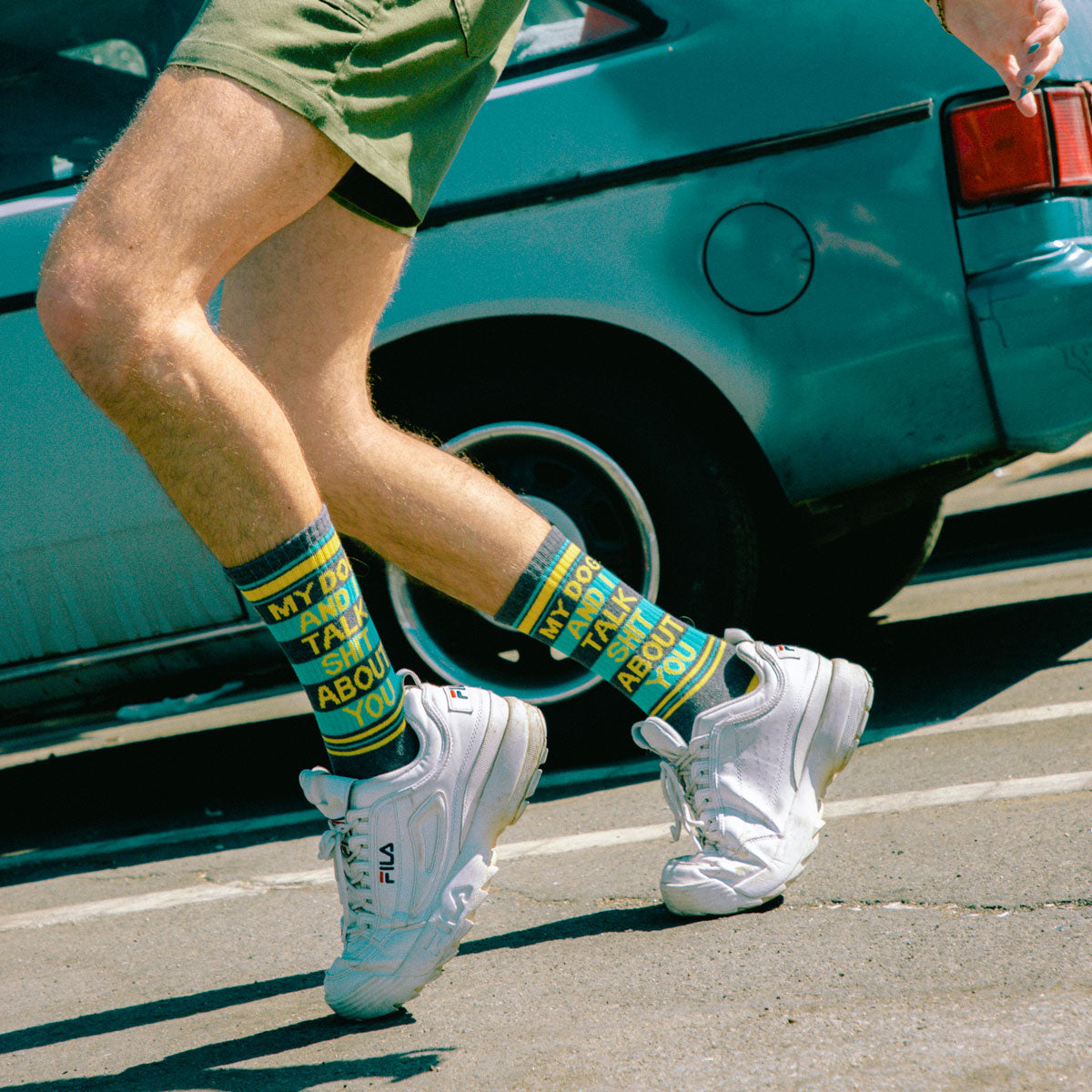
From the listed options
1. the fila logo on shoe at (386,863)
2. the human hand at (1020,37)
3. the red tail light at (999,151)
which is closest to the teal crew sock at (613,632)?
the fila logo on shoe at (386,863)

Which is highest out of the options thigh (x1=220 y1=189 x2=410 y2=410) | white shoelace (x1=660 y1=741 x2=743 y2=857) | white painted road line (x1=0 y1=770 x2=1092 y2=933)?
thigh (x1=220 y1=189 x2=410 y2=410)

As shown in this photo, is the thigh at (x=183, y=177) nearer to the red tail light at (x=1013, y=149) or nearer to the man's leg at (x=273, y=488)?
the man's leg at (x=273, y=488)

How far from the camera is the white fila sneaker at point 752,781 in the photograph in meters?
1.70

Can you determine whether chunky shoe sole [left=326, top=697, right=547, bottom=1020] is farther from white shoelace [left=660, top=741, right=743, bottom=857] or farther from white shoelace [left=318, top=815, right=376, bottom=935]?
white shoelace [left=660, top=741, right=743, bottom=857]

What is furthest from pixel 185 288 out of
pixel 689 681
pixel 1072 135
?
pixel 1072 135

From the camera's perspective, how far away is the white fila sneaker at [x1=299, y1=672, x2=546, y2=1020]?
1526mm

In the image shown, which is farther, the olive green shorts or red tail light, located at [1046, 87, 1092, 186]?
red tail light, located at [1046, 87, 1092, 186]

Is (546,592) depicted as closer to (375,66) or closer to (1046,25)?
(375,66)

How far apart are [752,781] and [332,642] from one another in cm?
58

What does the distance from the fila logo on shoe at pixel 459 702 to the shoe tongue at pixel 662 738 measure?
22cm

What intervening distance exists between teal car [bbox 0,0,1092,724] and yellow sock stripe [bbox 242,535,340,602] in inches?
44.7

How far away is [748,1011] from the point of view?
140cm

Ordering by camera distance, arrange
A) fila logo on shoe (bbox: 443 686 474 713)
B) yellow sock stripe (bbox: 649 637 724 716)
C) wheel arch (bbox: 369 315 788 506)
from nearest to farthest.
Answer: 1. fila logo on shoe (bbox: 443 686 474 713)
2. yellow sock stripe (bbox: 649 637 724 716)
3. wheel arch (bbox: 369 315 788 506)

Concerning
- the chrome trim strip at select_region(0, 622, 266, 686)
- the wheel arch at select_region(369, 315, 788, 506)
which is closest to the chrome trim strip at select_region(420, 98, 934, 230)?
the wheel arch at select_region(369, 315, 788, 506)
